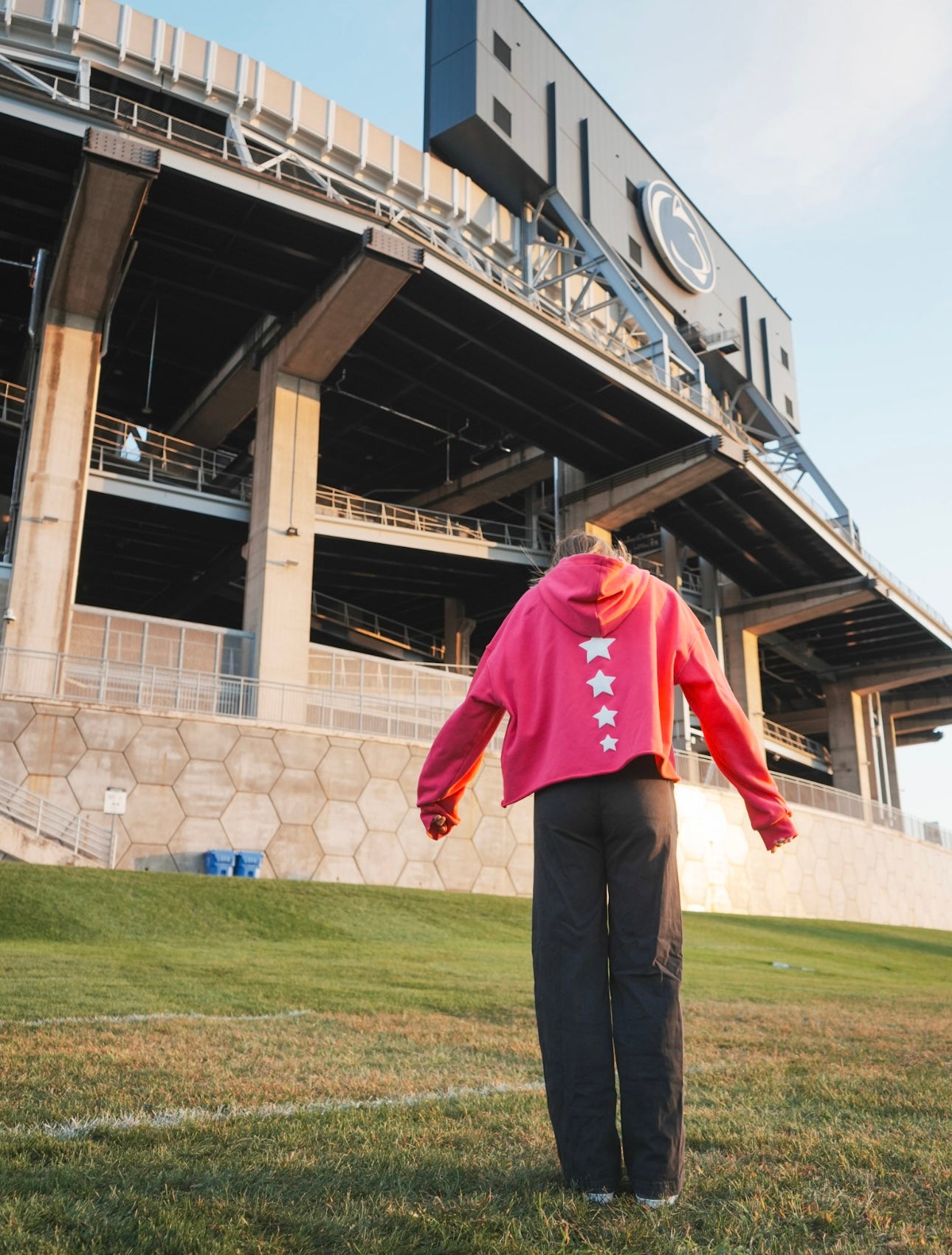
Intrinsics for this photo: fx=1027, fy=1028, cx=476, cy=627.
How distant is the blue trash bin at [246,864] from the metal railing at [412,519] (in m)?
12.8

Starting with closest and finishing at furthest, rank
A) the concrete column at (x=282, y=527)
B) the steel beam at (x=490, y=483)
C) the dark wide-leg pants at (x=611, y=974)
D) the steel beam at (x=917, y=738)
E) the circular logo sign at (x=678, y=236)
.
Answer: the dark wide-leg pants at (x=611, y=974)
the concrete column at (x=282, y=527)
the steel beam at (x=490, y=483)
the circular logo sign at (x=678, y=236)
the steel beam at (x=917, y=738)

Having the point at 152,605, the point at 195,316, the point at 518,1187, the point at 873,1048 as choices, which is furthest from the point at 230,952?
the point at 152,605

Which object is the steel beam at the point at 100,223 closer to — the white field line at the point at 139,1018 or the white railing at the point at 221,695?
the white railing at the point at 221,695

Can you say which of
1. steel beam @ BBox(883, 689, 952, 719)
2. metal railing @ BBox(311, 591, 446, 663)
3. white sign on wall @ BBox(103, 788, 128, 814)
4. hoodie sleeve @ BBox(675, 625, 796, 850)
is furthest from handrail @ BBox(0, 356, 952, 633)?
hoodie sleeve @ BBox(675, 625, 796, 850)

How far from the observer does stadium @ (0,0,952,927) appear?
851 inches

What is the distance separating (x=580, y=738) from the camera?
124 inches

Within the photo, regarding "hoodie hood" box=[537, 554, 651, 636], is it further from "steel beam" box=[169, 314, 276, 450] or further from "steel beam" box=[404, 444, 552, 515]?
"steel beam" box=[404, 444, 552, 515]

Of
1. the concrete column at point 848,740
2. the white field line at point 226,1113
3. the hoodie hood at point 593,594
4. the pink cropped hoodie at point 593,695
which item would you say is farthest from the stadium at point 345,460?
the hoodie hood at point 593,594

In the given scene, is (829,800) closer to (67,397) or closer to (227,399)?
(227,399)

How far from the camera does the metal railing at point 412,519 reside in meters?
32.3

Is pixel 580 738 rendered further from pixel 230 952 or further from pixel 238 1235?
pixel 230 952

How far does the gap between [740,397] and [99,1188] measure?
175 ft

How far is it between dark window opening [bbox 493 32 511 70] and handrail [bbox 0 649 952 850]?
23955 mm

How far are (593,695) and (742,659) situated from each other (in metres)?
41.5
